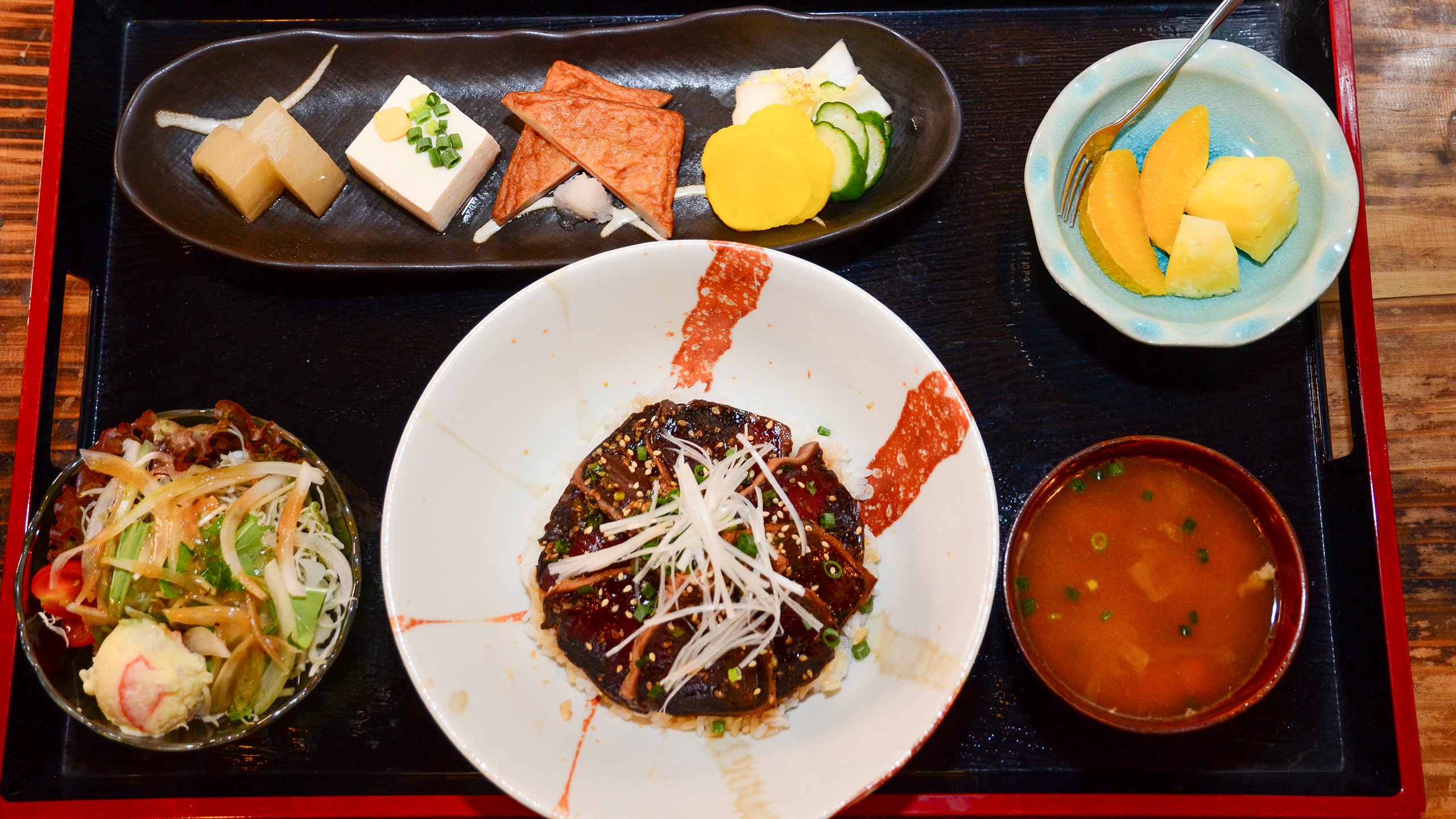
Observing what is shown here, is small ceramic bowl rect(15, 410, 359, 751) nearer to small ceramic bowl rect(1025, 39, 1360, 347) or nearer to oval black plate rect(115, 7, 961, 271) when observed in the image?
oval black plate rect(115, 7, 961, 271)

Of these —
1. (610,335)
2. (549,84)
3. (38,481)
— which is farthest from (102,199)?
(610,335)

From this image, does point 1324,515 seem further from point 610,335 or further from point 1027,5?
point 610,335

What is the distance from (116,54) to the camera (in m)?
2.58

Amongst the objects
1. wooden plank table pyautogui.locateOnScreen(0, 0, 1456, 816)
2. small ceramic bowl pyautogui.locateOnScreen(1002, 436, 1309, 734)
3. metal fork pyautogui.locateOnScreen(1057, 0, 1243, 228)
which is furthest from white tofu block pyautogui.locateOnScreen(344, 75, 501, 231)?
small ceramic bowl pyautogui.locateOnScreen(1002, 436, 1309, 734)

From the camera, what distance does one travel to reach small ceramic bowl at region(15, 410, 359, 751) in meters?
2.04

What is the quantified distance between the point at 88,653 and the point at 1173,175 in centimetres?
329

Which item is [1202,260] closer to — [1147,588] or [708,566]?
[1147,588]

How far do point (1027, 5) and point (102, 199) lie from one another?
9.79ft

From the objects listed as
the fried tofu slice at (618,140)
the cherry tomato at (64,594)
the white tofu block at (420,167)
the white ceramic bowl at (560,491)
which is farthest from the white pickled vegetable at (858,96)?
the cherry tomato at (64,594)

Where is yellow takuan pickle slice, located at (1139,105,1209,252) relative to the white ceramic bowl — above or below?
above

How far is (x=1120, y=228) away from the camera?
226 cm

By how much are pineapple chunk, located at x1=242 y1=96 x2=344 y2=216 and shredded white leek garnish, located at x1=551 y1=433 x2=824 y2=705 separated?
1412 millimetres

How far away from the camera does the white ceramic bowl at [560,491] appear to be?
186cm

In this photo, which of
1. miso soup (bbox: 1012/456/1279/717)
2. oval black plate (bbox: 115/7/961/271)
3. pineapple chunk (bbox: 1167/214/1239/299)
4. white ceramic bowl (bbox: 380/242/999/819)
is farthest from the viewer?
oval black plate (bbox: 115/7/961/271)
